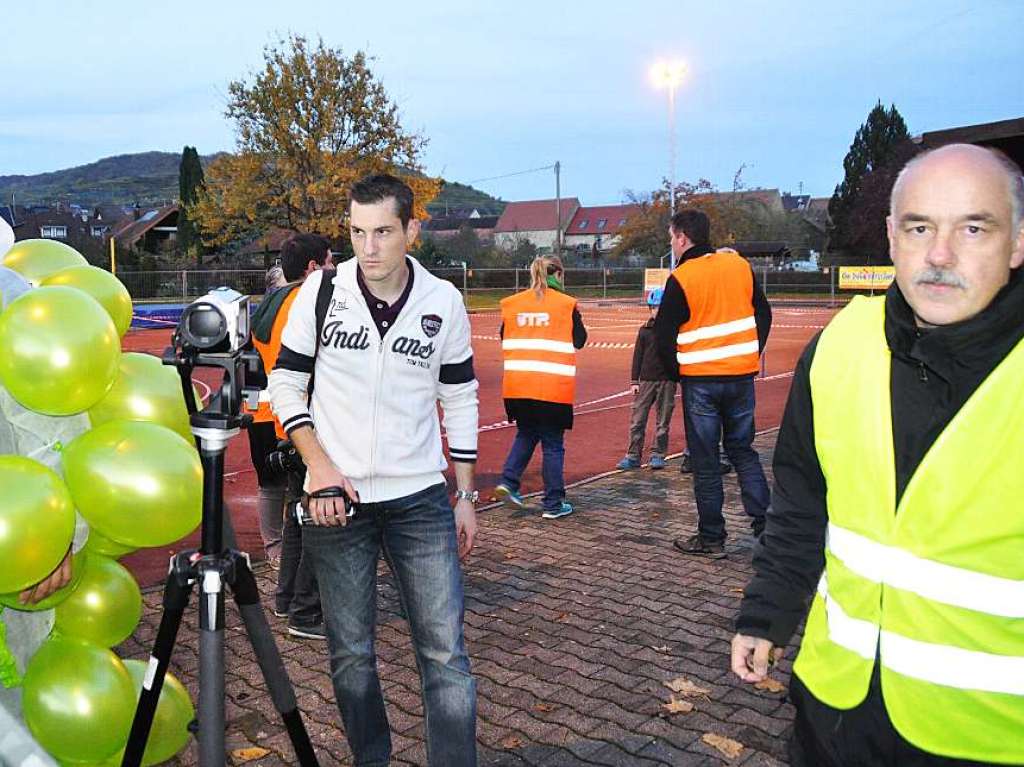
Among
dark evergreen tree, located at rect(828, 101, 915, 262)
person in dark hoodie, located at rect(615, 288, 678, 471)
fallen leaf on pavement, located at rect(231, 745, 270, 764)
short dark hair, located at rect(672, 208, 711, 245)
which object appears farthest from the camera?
dark evergreen tree, located at rect(828, 101, 915, 262)

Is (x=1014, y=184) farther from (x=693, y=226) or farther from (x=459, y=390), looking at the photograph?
(x=693, y=226)

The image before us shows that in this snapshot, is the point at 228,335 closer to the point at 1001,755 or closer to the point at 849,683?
the point at 849,683

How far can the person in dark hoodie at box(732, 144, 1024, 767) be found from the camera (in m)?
1.77

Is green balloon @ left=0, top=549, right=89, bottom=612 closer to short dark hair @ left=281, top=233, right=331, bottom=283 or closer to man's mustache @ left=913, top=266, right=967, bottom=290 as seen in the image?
short dark hair @ left=281, top=233, right=331, bottom=283

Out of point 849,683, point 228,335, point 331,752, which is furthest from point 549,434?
point 849,683

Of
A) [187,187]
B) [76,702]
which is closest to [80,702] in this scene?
[76,702]

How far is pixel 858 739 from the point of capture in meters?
1.90

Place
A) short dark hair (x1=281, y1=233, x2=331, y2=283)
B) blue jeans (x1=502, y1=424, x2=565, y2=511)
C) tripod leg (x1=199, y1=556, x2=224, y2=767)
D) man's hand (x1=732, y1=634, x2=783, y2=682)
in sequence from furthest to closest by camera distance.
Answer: blue jeans (x1=502, y1=424, x2=565, y2=511), short dark hair (x1=281, y1=233, x2=331, y2=283), tripod leg (x1=199, y1=556, x2=224, y2=767), man's hand (x1=732, y1=634, x2=783, y2=682)

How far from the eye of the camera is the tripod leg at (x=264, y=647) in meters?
2.75

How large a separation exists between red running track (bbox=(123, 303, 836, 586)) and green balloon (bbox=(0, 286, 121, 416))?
3074mm

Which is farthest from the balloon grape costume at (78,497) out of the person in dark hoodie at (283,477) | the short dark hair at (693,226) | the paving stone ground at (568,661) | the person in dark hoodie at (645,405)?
the person in dark hoodie at (645,405)

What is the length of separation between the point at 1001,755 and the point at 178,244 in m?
60.0

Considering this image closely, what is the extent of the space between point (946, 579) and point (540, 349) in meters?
5.47

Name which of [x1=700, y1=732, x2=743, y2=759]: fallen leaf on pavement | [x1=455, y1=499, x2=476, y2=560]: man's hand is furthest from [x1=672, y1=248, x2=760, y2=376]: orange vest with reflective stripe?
[x1=455, y1=499, x2=476, y2=560]: man's hand
